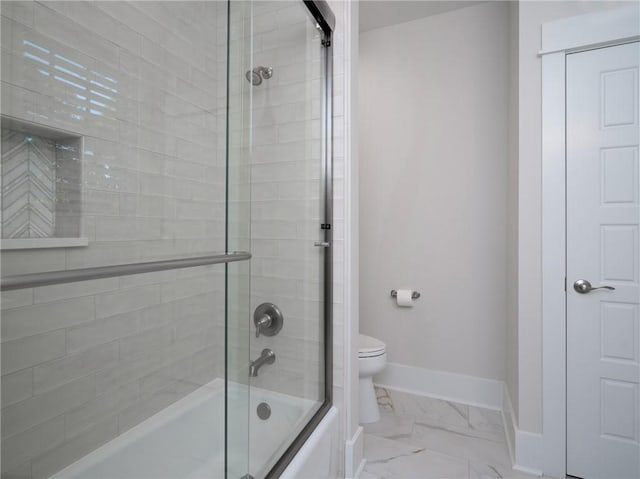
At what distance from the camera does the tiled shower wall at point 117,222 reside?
924 mm

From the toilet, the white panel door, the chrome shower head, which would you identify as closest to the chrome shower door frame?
the chrome shower head

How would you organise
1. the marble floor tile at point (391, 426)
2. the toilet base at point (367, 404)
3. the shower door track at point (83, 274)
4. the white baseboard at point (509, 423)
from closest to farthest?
the shower door track at point (83, 274)
the white baseboard at point (509, 423)
the marble floor tile at point (391, 426)
the toilet base at point (367, 404)

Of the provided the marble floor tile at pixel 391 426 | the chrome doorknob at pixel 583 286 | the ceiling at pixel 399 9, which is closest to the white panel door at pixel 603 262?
the chrome doorknob at pixel 583 286

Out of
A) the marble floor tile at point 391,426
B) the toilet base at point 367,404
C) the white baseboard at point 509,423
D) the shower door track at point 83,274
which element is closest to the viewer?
the shower door track at point 83,274

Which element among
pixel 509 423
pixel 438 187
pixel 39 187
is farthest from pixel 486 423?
pixel 39 187

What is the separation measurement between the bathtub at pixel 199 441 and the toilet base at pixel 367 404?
830mm

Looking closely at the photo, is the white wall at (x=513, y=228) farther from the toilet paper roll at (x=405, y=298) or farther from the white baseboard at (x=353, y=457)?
the white baseboard at (x=353, y=457)

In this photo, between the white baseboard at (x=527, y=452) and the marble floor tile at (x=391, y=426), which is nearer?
the white baseboard at (x=527, y=452)

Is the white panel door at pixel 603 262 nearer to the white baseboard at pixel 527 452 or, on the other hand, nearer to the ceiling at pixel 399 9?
the white baseboard at pixel 527 452

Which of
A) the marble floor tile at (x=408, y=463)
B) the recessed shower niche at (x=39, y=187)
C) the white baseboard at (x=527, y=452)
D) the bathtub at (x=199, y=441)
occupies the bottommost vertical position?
the marble floor tile at (x=408, y=463)

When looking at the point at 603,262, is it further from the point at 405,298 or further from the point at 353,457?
the point at 353,457

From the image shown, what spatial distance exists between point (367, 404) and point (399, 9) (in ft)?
8.42

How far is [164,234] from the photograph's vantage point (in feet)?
3.91

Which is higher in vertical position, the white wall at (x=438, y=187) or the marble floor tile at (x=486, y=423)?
the white wall at (x=438, y=187)
